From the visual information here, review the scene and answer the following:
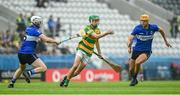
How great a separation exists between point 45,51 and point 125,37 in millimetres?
7989

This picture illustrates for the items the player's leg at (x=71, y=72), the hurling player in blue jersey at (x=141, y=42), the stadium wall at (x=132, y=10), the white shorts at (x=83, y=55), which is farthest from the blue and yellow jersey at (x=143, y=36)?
the stadium wall at (x=132, y=10)

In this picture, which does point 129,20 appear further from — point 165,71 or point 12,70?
point 12,70

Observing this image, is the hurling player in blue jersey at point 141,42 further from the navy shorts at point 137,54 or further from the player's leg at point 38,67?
the player's leg at point 38,67

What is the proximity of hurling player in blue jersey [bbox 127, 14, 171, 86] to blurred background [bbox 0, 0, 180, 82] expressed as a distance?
10.3 meters

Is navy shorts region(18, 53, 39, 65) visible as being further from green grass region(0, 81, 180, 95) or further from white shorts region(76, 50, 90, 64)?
white shorts region(76, 50, 90, 64)

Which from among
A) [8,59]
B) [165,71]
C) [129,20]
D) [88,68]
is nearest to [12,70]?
[8,59]

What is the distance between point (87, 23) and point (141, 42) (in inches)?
712

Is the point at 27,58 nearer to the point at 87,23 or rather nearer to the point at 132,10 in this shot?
the point at 87,23

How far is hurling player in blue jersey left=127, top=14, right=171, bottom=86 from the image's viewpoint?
25375 mm

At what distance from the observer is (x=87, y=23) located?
43.7 m

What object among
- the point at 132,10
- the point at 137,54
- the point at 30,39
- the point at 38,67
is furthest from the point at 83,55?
the point at 132,10

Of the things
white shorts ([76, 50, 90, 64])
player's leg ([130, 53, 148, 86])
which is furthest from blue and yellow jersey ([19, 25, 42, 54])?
player's leg ([130, 53, 148, 86])

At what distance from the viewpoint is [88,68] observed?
37.7 m

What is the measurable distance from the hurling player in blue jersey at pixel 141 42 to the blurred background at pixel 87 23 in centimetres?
1029
